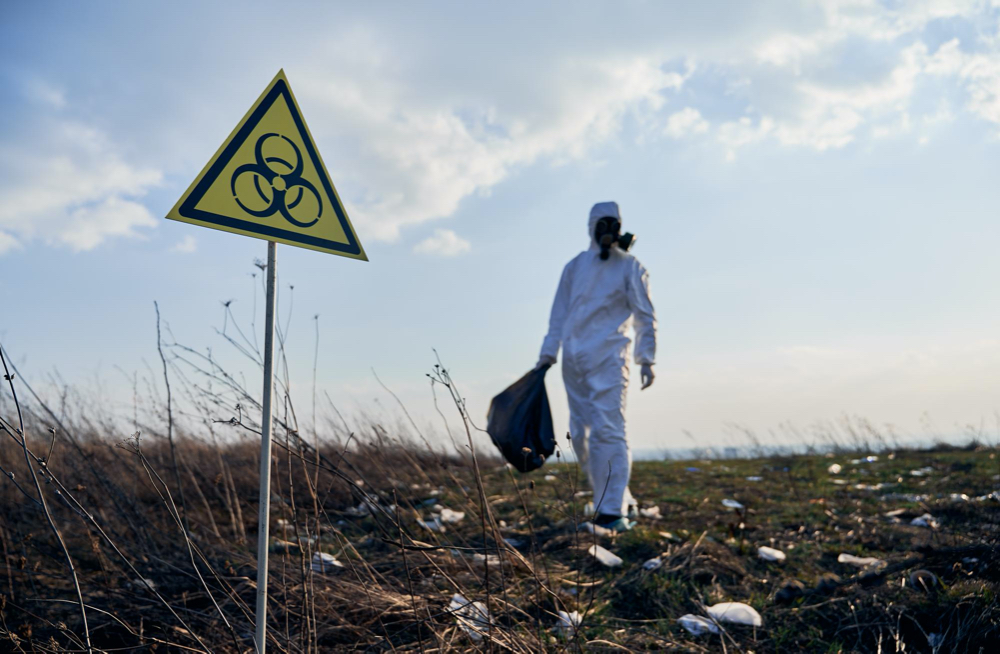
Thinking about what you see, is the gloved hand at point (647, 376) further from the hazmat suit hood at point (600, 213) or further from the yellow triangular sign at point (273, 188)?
the yellow triangular sign at point (273, 188)

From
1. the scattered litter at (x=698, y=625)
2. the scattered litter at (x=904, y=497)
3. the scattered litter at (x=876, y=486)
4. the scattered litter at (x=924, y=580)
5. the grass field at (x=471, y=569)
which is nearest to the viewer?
the grass field at (x=471, y=569)

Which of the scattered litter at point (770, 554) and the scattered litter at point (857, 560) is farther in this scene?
the scattered litter at point (770, 554)

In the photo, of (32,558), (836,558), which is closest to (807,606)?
(836,558)

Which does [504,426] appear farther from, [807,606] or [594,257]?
[807,606]

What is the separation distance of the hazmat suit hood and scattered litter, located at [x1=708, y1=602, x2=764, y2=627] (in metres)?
2.63

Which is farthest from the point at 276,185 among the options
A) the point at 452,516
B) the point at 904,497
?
the point at 904,497

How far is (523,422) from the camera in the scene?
3.71 metres

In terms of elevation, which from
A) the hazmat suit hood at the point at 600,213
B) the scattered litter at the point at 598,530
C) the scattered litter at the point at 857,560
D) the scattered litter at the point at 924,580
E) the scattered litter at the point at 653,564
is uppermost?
the hazmat suit hood at the point at 600,213

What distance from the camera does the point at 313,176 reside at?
182 centimetres

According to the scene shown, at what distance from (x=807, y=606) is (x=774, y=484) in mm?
3668

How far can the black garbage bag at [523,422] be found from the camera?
143 inches

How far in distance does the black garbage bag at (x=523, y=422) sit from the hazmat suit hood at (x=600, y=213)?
1.24 meters

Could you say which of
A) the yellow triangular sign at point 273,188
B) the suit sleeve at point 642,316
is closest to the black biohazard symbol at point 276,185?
the yellow triangular sign at point 273,188

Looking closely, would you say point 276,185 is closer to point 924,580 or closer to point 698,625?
point 698,625
